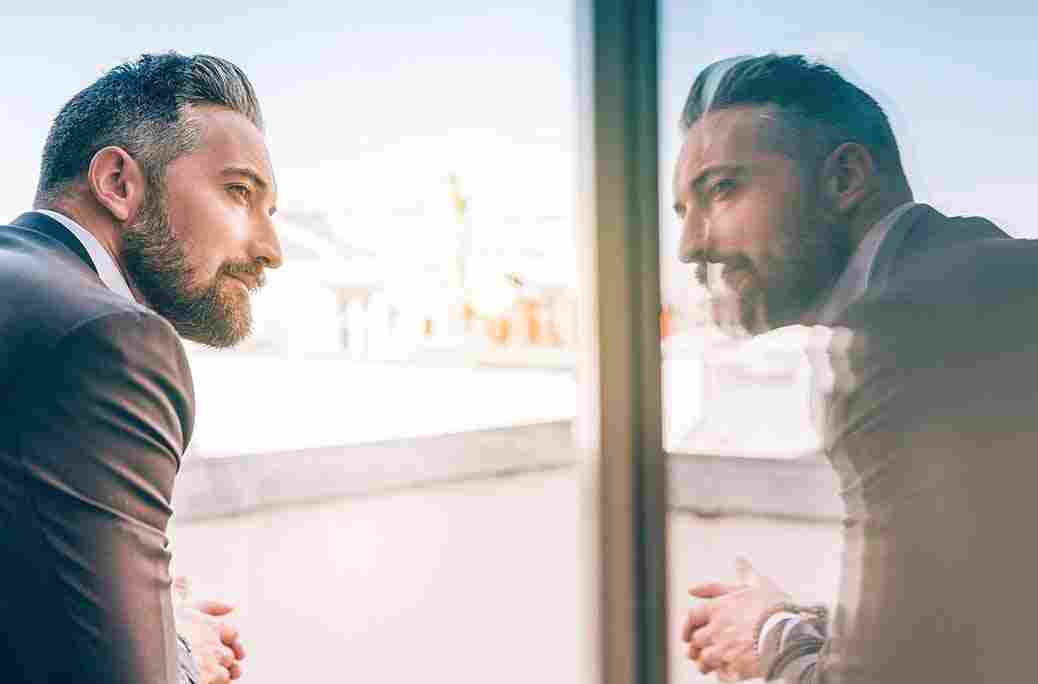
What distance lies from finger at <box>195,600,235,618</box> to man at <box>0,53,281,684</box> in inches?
0.6

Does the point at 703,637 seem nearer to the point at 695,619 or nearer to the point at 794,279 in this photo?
the point at 695,619

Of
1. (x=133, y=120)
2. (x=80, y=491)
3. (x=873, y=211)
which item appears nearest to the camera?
(x=80, y=491)

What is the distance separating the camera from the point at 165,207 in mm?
1246

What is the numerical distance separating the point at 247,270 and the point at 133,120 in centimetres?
24

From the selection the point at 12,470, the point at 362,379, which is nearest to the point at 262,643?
the point at 362,379

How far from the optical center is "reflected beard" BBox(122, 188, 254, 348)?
1.24 metres

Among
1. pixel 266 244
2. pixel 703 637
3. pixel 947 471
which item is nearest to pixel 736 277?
pixel 947 471

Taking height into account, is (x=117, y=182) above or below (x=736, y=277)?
above

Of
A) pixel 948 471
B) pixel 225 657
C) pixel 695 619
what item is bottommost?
pixel 225 657

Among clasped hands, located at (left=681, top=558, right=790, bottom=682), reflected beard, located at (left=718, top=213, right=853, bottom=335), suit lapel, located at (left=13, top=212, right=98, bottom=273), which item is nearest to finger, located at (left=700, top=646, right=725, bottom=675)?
clasped hands, located at (left=681, top=558, right=790, bottom=682)

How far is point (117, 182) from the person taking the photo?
1237 mm

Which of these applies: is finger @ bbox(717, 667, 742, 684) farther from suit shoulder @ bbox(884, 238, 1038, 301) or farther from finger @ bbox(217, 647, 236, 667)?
finger @ bbox(217, 647, 236, 667)

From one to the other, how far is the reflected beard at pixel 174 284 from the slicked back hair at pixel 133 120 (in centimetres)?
6

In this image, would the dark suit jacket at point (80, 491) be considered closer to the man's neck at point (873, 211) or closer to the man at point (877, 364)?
the man at point (877, 364)
